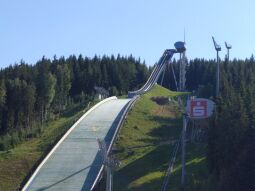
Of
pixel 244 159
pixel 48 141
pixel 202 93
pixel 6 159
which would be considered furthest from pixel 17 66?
pixel 244 159

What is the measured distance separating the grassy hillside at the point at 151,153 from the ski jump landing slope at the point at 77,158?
5.38 feet

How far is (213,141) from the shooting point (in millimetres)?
42844

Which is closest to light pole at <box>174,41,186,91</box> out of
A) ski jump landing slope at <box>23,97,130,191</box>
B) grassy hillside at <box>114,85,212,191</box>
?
grassy hillside at <box>114,85,212,191</box>

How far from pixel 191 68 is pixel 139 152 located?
7233 centimetres

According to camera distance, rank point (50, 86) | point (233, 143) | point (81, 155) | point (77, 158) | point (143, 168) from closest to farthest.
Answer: point (233, 143) < point (143, 168) < point (77, 158) < point (81, 155) < point (50, 86)

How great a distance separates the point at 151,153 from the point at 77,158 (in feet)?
17.7

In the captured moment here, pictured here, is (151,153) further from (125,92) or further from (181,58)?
(181,58)

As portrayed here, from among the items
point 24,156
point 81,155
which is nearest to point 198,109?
point 81,155

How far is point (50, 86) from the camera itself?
7894 centimetres

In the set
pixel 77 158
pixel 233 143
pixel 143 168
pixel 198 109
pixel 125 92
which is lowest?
pixel 143 168

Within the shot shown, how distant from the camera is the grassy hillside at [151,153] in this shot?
4503 centimetres

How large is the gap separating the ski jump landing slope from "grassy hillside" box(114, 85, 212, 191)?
164 centimetres

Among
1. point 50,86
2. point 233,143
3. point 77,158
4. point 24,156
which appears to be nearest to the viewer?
point 233,143

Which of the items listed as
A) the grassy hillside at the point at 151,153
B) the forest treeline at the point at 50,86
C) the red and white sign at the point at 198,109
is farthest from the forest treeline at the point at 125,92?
the grassy hillside at the point at 151,153
